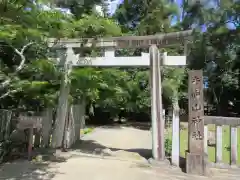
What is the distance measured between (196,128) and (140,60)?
267cm

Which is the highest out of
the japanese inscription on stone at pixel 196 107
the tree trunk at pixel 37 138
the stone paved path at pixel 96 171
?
the japanese inscription on stone at pixel 196 107

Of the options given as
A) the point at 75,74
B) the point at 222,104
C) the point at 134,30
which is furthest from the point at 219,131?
the point at 222,104

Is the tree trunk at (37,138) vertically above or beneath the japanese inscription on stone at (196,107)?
beneath

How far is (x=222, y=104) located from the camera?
3212cm

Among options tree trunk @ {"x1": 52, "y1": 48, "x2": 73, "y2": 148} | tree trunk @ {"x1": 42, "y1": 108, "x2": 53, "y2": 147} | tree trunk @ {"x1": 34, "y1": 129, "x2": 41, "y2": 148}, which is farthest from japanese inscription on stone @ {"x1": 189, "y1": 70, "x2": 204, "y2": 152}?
tree trunk @ {"x1": 34, "y1": 129, "x2": 41, "y2": 148}

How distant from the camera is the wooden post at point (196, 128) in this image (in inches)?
302

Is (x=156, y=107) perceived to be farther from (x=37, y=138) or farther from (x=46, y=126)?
(x=37, y=138)

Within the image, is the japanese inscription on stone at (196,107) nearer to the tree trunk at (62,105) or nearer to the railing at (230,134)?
the railing at (230,134)

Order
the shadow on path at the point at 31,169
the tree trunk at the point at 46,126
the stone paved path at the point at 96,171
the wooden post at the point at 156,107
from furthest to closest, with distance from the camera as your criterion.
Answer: the tree trunk at the point at 46,126 → the wooden post at the point at 156,107 → the stone paved path at the point at 96,171 → the shadow on path at the point at 31,169

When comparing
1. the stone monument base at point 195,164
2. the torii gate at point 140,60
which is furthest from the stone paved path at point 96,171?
the torii gate at point 140,60

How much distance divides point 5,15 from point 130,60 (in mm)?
4527

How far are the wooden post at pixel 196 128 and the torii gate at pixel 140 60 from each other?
1.80 feet

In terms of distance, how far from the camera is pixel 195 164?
7.69m

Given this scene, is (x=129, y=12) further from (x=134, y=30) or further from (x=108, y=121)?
(x=108, y=121)
